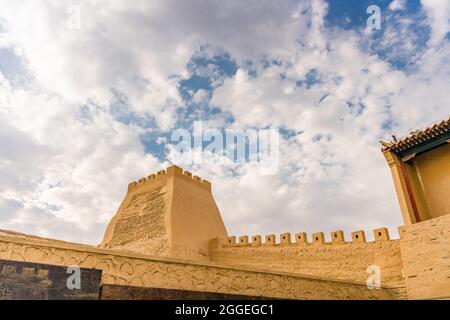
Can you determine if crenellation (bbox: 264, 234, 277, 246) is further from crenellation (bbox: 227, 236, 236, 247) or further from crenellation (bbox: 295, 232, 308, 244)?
crenellation (bbox: 227, 236, 236, 247)

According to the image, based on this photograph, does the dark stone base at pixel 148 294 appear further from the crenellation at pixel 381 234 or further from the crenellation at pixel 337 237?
the crenellation at pixel 337 237

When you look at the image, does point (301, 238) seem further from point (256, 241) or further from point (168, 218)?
point (168, 218)

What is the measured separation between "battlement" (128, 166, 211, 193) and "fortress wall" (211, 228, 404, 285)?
5787mm

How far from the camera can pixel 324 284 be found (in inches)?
329

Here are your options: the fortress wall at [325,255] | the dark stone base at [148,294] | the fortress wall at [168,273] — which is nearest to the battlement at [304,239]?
the fortress wall at [325,255]

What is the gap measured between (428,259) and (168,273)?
7512 mm

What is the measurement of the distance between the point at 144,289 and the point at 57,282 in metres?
1.32

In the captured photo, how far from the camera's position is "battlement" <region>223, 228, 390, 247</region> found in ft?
40.9

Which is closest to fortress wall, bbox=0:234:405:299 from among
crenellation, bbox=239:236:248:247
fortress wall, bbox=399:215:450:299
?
fortress wall, bbox=399:215:450:299

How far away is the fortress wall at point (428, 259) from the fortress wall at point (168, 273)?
2436mm

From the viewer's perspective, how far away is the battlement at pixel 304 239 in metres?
12.5
